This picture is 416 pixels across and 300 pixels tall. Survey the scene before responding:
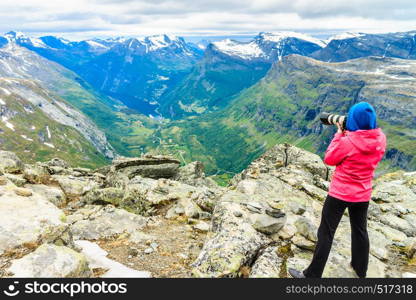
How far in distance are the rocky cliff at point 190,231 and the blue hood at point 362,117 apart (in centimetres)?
606

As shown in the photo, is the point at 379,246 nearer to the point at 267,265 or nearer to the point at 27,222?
the point at 267,265

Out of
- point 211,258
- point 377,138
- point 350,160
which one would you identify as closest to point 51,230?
point 211,258

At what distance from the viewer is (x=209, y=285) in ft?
37.7

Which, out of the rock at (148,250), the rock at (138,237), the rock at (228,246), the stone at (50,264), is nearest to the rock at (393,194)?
the rock at (228,246)

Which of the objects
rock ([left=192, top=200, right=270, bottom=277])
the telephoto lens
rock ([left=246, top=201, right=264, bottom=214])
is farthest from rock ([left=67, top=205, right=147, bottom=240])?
the telephoto lens

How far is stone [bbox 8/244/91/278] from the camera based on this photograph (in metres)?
11.0

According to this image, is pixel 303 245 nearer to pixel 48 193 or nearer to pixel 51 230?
pixel 51 230

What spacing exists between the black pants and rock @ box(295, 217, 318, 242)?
3.20 m

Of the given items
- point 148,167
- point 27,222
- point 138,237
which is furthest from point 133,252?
point 148,167

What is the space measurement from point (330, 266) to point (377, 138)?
5760 mm

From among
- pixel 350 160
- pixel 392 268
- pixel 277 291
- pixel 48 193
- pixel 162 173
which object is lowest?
pixel 162 173

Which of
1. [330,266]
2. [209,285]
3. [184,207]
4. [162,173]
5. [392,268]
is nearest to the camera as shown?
[209,285]

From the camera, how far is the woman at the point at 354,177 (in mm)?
10602

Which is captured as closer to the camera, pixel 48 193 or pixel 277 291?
pixel 277 291
